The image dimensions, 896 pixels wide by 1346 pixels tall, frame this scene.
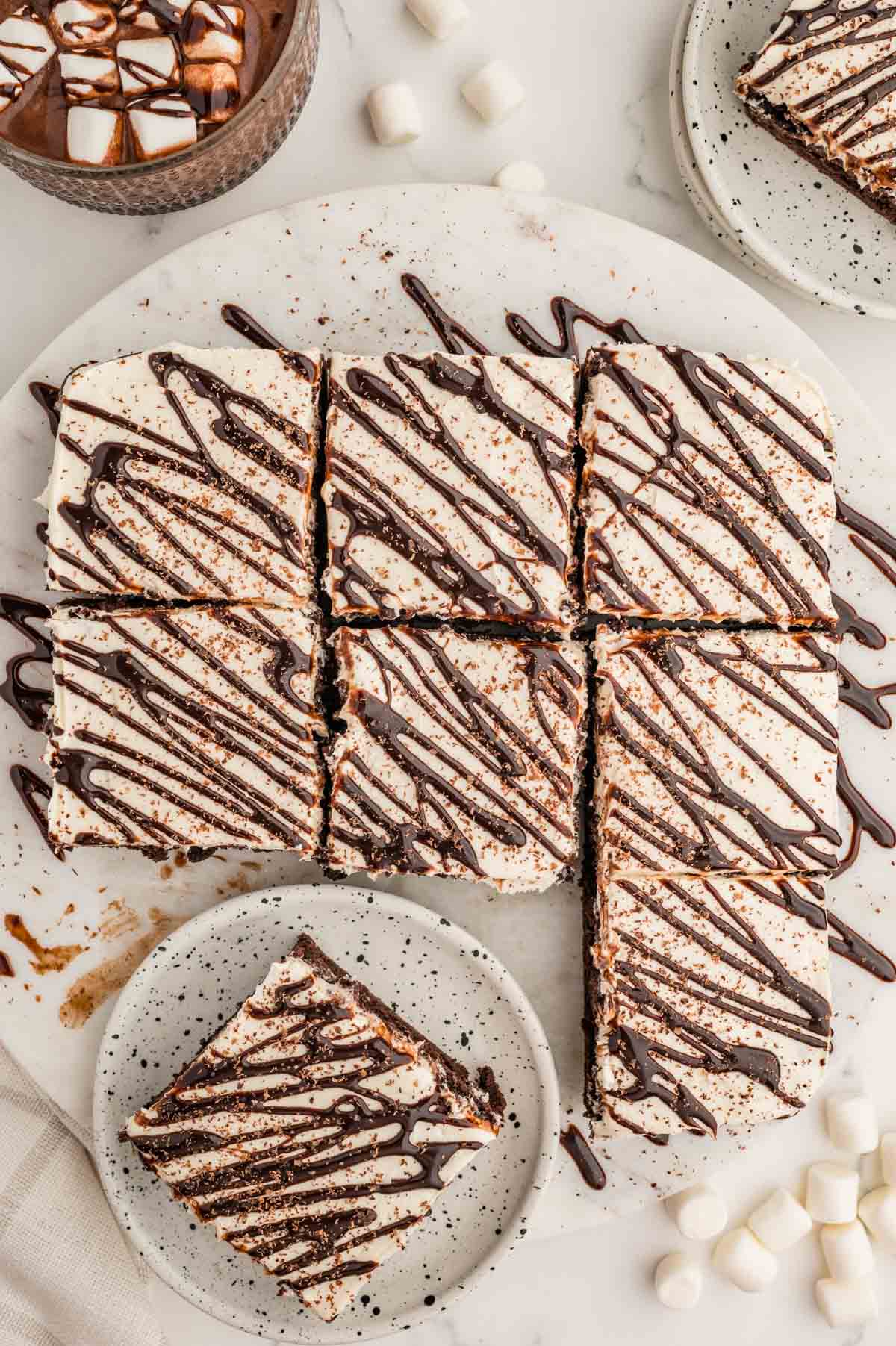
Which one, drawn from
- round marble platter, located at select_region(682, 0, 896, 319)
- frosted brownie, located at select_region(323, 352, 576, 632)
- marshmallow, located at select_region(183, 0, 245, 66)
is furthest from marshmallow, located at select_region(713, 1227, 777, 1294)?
marshmallow, located at select_region(183, 0, 245, 66)

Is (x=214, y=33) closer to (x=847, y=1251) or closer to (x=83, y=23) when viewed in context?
(x=83, y=23)

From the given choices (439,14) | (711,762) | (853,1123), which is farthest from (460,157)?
(853,1123)

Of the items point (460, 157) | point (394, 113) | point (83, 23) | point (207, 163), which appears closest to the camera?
point (83, 23)

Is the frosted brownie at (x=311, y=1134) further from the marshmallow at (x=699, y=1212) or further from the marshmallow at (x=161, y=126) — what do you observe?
the marshmallow at (x=161, y=126)

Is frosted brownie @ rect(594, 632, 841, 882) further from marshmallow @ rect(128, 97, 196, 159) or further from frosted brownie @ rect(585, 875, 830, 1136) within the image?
marshmallow @ rect(128, 97, 196, 159)

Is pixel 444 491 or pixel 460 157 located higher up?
pixel 460 157
